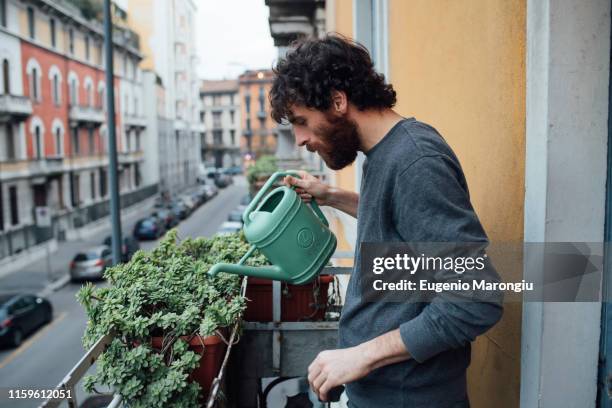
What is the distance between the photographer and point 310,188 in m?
2.03

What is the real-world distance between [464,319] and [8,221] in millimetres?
22872

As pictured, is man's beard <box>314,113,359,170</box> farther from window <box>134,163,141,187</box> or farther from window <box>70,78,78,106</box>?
window <box>134,163,141,187</box>

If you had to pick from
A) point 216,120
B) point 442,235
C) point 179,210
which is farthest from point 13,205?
point 216,120

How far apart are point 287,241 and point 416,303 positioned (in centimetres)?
53

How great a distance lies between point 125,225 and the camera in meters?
31.3

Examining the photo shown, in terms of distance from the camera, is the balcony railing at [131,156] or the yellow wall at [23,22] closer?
the yellow wall at [23,22]

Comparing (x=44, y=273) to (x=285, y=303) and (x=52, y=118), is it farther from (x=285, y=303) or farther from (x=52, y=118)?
(x=285, y=303)

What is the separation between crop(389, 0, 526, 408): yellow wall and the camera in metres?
1.68

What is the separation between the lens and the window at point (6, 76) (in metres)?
21.0

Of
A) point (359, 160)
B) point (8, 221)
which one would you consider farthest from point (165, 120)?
point (359, 160)

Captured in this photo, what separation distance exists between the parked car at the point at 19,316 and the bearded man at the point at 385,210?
12.8 metres

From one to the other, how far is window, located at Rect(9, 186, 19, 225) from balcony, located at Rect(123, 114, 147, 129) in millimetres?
13985

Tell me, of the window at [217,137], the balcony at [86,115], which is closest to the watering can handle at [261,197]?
the balcony at [86,115]

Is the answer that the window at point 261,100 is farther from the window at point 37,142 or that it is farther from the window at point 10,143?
the window at point 10,143
